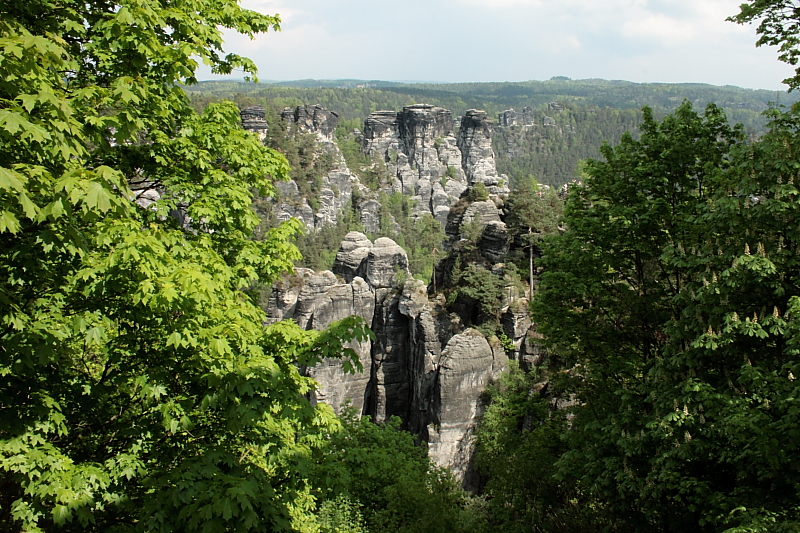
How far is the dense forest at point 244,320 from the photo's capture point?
A: 13.5 feet

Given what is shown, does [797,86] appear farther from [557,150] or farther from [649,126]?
[557,150]

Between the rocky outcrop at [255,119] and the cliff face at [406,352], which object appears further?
the rocky outcrop at [255,119]

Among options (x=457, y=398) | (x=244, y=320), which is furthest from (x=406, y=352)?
(x=244, y=320)

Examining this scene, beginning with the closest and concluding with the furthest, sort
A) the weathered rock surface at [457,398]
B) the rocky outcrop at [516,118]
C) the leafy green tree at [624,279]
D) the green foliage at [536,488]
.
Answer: the leafy green tree at [624,279] → the green foliage at [536,488] → the weathered rock surface at [457,398] → the rocky outcrop at [516,118]

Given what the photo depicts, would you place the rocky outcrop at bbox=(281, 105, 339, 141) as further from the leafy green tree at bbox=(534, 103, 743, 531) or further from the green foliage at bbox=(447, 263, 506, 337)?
the leafy green tree at bbox=(534, 103, 743, 531)

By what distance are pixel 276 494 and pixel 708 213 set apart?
684cm

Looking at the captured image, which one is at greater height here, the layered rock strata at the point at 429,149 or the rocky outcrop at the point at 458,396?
the layered rock strata at the point at 429,149

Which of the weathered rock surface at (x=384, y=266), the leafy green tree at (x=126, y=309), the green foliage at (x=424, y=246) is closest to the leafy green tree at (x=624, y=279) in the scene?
the leafy green tree at (x=126, y=309)

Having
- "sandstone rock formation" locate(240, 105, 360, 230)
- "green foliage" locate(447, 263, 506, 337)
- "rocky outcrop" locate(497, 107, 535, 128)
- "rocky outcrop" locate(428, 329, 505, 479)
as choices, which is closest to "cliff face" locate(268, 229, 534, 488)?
"rocky outcrop" locate(428, 329, 505, 479)

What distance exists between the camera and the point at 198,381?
4969mm

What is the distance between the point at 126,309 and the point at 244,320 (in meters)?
1.10

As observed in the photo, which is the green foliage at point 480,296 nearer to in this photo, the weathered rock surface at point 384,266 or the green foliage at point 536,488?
the weathered rock surface at point 384,266

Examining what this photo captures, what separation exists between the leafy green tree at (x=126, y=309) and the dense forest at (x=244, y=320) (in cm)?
3

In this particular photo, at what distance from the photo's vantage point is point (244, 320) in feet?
17.6
